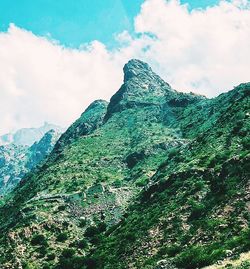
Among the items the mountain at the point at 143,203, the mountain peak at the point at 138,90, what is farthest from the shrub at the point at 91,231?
the mountain peak at the point at 138,90

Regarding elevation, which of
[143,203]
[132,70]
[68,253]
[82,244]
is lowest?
[68,253]

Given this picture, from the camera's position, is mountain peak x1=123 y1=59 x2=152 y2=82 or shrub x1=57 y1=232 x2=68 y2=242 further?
mountain peak x1=123 y1=59 x2=152 y2=82

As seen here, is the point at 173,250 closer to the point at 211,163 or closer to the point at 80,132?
the point at 211,163

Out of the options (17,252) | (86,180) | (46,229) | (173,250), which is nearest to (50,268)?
(17,252)

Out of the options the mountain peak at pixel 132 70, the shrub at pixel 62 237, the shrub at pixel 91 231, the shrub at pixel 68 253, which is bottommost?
the shrub at pixel 68 253

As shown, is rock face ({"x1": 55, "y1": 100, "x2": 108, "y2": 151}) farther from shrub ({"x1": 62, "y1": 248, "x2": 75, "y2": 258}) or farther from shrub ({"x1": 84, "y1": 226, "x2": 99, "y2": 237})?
shrub ({"x1": 62, "y1": 248, "x2": 75, "y2": 258})

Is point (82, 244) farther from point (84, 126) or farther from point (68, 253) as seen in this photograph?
point (84, 126)

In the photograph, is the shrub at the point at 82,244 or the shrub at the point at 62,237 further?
the shrub at the point at 62,237

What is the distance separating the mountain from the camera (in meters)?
45.0

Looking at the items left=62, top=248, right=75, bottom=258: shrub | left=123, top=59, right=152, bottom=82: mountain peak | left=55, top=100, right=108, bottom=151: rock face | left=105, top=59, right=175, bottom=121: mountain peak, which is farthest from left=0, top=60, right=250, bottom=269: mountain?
left=123, top=59, right=152, bottom=82: mountain peak

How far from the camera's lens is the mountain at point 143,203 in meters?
45.0

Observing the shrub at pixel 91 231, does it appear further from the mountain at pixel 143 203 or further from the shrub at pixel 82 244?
the shrub at pixel 82 244

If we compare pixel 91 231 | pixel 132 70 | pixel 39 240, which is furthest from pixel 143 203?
pixel 132 70

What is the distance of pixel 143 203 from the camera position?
64.8 metres
